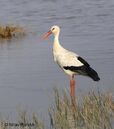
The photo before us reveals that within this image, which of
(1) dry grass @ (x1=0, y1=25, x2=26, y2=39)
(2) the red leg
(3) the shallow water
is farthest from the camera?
(1) dry grass @ (x1=0, y1=25, x2=26, y2=39)

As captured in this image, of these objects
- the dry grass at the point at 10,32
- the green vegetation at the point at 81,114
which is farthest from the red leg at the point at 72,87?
the dry grass at the point at 10,32

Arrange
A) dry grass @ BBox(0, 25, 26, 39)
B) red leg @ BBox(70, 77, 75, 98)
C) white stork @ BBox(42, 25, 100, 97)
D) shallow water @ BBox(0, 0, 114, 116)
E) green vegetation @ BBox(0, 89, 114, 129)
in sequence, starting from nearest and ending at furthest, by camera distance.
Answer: green vegetation @ BBox(0, 89, 114, 129) → red leg @ BBox(70, 77, 75, 98) → white stork @ BBox(42, 25, 100, 97) → shallow water @ BBox(0, 0, 114, 116) → dry grass @ BBox(0, 25, 26, 39)

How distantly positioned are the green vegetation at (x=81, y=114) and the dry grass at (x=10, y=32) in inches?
427

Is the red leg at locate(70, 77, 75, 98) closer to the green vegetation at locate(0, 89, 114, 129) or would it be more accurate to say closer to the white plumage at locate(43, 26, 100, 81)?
the white plumage at locate(43, 26, 100, 81)

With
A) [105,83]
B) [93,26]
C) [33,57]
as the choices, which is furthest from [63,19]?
[105,83]

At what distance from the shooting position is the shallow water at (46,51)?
1259 cm

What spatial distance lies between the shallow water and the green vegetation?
3.10 feet

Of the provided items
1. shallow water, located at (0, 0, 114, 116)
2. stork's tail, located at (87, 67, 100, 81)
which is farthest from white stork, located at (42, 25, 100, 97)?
shallow water, located at (0, 0, 114, 116)

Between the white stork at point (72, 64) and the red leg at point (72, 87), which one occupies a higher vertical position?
the white stork at point (72, 64)

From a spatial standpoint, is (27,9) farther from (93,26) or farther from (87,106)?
(87,106)

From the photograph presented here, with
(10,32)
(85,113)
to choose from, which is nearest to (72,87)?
(85,113)

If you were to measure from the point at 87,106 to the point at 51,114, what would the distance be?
70 centimetres

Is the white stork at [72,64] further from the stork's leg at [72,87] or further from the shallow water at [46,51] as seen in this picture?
the shallow water at [46,51]

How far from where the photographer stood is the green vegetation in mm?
9094
